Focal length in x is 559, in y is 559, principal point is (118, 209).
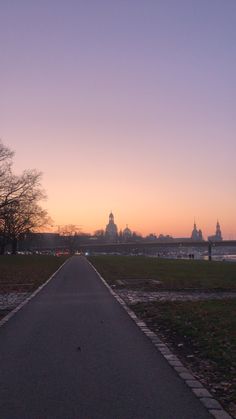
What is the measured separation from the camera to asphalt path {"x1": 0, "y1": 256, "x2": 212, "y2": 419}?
5.64m

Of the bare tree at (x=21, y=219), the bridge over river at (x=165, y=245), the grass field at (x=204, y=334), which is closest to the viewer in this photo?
the grass field at (x=204, y=334)

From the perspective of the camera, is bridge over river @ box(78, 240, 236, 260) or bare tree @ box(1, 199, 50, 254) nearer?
bare tree @ box(1, 199, 50, 254)

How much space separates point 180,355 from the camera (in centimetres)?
873

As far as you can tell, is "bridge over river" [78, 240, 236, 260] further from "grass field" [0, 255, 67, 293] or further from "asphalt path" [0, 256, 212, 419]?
"asphalt path" [0, 256, 212, 419]

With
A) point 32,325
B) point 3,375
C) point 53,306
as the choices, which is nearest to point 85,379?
point 3,375

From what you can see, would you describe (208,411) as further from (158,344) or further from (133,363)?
(158,344)

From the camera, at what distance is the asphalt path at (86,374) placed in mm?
5641

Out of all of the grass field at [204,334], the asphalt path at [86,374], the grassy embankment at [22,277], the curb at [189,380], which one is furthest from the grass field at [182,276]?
the curb at [189,380]

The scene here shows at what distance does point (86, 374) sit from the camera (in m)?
7.19

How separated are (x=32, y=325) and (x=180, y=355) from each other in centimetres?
433

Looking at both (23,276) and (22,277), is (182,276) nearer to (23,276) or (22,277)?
(22,277)

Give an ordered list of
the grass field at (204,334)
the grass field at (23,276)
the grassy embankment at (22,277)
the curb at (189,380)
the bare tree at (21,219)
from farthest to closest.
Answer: the bare tree at (21,219) < the grass field at (23,276) < the grassy embankment at (22,277) < the grass field at (204,334) < the curb at (189,380)

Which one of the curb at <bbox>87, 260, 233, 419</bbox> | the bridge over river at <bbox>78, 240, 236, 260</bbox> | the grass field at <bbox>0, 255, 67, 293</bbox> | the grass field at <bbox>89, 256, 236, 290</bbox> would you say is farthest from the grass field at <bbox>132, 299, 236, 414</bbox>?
the bridge over river at <bbox>78, 240, 236, 260</bbox>

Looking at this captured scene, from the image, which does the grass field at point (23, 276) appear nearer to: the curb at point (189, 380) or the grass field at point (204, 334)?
the grass field at point (204, 334)
